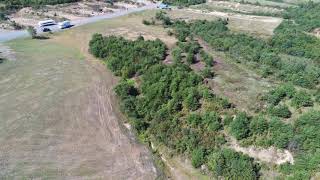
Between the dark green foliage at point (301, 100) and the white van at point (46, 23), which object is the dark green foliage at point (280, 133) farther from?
the white van at point (46, 23)

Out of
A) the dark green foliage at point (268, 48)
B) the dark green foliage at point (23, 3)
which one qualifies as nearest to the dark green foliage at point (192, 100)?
the dark green foliage at point (268, 48)

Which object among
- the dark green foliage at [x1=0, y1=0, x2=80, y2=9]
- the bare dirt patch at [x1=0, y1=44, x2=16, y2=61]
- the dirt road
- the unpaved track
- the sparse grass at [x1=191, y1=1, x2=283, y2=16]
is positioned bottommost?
the unpaved track

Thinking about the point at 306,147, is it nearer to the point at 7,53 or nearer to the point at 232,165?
the point at 232,165

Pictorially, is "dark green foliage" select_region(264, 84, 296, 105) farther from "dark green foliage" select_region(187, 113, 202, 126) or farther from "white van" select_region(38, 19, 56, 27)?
"white van" select_region(38, 19, 56, 27)

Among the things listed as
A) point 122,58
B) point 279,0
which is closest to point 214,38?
point 122,58

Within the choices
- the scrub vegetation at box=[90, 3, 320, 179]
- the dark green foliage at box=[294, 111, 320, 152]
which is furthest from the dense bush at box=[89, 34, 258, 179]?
the dark green foliage at box=[294, 111, 320, 152]

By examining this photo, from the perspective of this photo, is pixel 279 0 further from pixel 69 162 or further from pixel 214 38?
pixel 69 162
